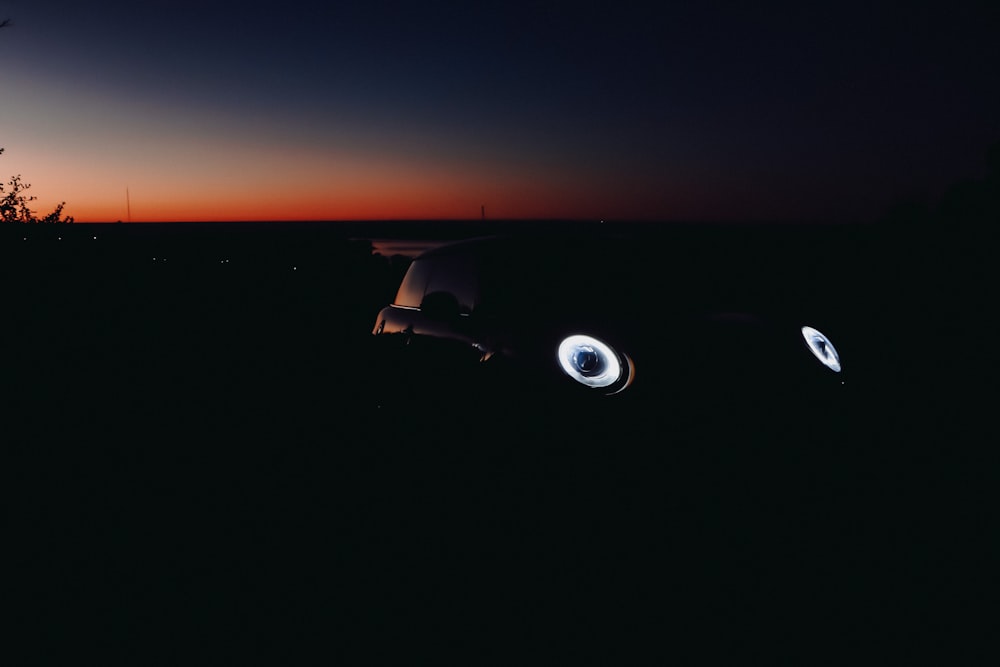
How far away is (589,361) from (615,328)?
0.78 ft

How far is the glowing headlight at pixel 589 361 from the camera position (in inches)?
104

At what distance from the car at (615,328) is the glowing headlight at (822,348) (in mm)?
13

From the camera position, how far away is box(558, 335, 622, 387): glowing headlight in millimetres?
2652

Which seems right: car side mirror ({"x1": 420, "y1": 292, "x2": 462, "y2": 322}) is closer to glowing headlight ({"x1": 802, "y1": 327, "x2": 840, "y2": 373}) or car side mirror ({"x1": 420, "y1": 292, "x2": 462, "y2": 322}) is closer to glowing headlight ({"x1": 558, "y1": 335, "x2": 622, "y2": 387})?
glowing headlight ({"x1": 558, "y1": 335, "x2": 622, "y2": 387})

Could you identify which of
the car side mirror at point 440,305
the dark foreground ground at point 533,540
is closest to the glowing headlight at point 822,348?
the dark foreground ground at point 533,540

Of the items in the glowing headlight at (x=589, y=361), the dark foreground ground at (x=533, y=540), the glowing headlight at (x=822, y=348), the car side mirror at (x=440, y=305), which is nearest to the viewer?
the dark foreground ground at (x=533, y=540)

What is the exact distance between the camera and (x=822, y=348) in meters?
3.31

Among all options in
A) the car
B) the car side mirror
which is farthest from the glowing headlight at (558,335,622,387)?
the car side mirror

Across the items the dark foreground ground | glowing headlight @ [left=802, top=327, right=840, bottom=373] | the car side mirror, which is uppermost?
the car side mirror

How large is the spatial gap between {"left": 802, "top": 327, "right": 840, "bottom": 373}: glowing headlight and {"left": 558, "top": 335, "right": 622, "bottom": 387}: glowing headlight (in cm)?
124

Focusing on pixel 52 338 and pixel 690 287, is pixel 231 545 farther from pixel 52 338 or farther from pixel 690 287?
pixel 52 338

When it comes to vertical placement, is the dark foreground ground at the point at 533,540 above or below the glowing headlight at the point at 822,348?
below

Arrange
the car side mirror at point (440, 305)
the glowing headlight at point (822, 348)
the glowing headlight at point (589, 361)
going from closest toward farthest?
the glowing headlight at point (589, 361) < the glowing headlight at point (822, 348) < the car side mirror at point (440, 305)

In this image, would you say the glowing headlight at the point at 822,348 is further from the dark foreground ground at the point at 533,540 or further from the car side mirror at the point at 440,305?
the car side mirror at the point at 440,305
